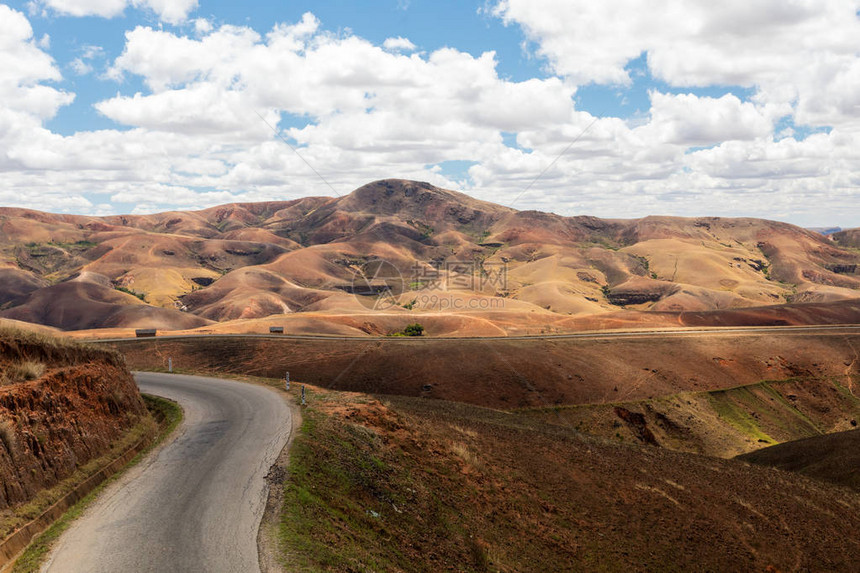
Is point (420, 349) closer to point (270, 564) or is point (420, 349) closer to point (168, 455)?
point (168, 455)

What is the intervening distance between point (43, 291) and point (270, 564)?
15213 centimetres

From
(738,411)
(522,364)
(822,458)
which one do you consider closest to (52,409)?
(822,458)

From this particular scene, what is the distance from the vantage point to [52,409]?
1558 cm

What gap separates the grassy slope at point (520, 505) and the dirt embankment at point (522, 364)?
17321 mm

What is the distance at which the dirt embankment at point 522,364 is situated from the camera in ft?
155

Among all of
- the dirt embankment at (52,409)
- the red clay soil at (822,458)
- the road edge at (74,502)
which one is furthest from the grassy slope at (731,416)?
the dirt embankment at (52,409)

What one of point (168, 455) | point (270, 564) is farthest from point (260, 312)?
point (270, 564)

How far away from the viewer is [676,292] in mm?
152000

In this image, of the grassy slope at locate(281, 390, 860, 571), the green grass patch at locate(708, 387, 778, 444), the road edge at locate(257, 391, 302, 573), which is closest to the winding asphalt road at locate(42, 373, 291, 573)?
the road edge at locate(257, 391, 302, 573)

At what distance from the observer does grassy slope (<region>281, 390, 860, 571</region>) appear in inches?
583

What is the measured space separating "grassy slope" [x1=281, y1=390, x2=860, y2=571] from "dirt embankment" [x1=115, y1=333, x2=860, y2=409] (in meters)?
17.3

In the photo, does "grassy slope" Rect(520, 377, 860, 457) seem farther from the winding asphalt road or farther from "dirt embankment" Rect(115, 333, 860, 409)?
the winding asphalt road

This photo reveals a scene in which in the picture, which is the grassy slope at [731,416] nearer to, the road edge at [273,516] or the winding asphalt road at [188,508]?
the winding asphalt road at [188,508]

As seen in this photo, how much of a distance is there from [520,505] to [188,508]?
1229 centimetres
